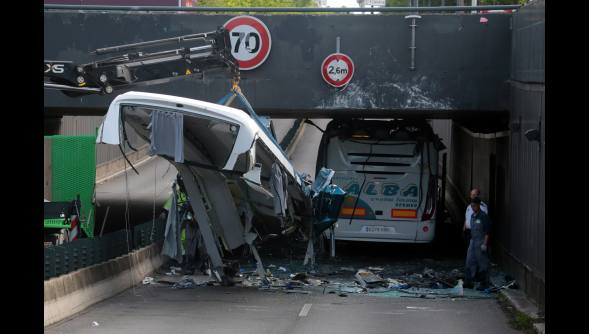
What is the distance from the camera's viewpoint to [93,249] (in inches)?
708

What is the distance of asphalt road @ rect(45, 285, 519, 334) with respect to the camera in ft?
49.6

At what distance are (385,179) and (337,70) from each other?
10.6 ft

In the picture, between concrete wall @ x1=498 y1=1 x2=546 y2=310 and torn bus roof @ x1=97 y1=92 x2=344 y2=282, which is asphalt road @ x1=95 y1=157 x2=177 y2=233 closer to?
torn bus roof @ x1=97 y1=92 x2=344 y2=282

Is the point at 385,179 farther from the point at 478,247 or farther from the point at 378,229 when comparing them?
the point at 478,247

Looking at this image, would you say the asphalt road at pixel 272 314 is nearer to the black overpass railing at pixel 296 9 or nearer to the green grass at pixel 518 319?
the green grass at pixel 518 319

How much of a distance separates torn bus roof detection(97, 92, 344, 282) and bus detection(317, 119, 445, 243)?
3640 mm

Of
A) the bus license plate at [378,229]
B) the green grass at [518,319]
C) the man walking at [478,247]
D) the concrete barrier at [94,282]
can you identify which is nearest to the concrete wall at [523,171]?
the green grass at [518,319]

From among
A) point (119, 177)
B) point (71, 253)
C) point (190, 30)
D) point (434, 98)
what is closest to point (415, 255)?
point (434, 98)

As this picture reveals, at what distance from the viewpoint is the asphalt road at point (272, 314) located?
1512 cm

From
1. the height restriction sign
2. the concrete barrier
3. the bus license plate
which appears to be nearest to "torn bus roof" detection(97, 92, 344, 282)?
the concrete barrier

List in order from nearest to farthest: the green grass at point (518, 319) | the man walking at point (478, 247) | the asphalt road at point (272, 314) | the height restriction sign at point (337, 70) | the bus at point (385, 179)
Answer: the asphalt road at point (272, 314), the green grass at point (518, 319), the man walking at point (478, 247), the height restriction sign at point (337, 70), the bus at point (385, 179)

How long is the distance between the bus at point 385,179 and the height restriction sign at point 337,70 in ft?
8.22

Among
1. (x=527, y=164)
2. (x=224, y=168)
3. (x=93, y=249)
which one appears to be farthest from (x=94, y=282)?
(x=527, y=164)
